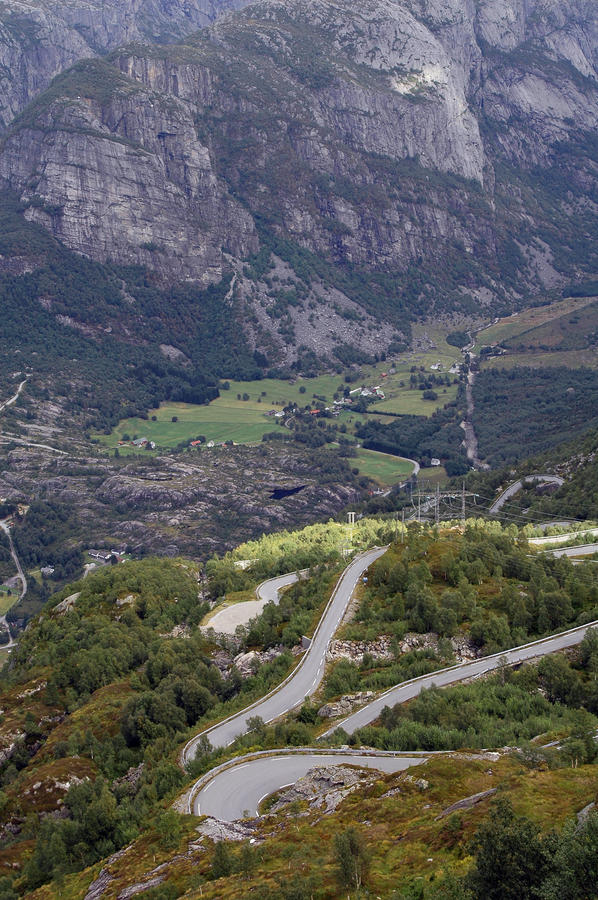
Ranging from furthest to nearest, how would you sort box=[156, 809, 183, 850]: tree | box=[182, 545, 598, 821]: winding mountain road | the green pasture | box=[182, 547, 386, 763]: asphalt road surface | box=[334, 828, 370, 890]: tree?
the green pasture → box=[182, 547, 386, 763]: asphalt road surface → box=[182, 545, 598, 821]: winding mountain road → box=[156, 809, 183, 850]: tree → box=[334, 828, 370, 890]: tree

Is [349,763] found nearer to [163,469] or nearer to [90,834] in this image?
[90,834]

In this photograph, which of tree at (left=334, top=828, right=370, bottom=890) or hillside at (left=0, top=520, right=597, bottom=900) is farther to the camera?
hillside at (left=0, top=520, right=597, bottom=900)

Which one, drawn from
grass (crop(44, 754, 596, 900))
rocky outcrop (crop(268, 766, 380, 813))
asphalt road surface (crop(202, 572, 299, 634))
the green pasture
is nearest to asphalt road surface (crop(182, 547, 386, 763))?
asphalt road surface (crop(202, 572, 299, 634))

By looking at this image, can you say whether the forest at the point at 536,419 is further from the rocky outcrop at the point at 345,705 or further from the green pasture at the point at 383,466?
the rocky outcrop at the point at 345,705

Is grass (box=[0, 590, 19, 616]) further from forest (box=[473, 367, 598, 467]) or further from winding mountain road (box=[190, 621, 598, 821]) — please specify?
winding mountain road (box=[190, 621, 598, 821])

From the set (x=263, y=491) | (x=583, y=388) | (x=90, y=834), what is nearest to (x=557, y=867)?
(x=90, y=834)
